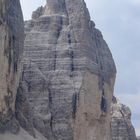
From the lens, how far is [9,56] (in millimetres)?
74750

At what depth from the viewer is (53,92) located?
87.9 metres

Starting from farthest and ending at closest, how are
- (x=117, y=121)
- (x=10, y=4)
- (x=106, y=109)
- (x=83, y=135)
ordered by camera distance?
(x=117, y=121) → (x=106, y=109) → (x=83, y=135) → (x=10, y=4)

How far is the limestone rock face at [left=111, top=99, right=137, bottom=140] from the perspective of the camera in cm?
10875

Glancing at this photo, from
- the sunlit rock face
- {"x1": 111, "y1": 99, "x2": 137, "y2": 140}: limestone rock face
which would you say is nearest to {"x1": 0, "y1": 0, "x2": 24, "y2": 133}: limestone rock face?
the sunlit rock face

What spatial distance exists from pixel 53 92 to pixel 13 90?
37.1 feet

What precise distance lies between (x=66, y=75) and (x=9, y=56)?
14783 millimetres

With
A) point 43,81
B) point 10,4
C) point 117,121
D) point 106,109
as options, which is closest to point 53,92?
point 43,81

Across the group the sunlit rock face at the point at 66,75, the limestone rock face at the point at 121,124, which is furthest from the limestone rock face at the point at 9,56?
the limestone rock face at the point at 121,124

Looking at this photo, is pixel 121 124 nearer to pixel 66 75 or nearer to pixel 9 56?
pixel 66 75

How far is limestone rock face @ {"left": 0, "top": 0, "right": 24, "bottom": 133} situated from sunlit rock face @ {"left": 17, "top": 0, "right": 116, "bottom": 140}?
6831mm

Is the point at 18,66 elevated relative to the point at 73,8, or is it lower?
lower

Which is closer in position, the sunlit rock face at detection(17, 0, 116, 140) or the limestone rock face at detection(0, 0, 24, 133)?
the limestone rock face at detection(0, 0, 24, 133)

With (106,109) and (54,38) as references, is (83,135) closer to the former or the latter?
(106,109)

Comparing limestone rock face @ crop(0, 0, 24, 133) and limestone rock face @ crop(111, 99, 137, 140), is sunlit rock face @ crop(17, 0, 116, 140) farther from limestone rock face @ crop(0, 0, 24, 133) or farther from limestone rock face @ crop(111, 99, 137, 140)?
limestone rock face @ crop(111, 99, 137, 140)
